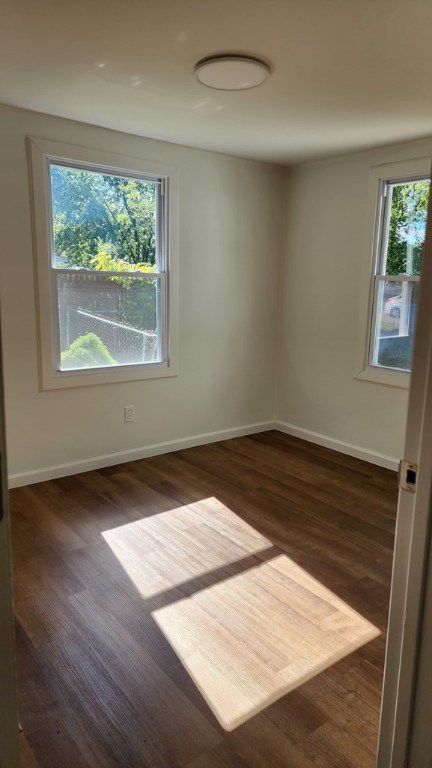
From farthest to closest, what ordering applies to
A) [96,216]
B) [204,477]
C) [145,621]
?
[204,477] → [96,216] → [145,621]

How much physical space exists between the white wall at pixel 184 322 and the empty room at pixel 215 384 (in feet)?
0.06

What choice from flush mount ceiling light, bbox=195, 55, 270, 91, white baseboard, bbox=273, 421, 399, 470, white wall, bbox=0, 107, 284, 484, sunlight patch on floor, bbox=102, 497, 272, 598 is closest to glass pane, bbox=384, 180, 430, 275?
white wall, bbox=0, 107, 284, 484

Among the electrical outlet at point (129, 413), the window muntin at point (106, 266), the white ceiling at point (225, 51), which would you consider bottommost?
the electrical outlet at point (129, 413)

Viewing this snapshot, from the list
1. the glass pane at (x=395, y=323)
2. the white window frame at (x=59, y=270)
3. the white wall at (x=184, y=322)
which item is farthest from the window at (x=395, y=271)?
the white window frame at (x=59, y=270)

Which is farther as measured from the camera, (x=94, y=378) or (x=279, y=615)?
(x=94, y=378)

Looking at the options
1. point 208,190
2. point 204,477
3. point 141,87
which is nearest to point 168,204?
point 208,190

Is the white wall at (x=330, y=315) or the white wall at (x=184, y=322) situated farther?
the white wall at (x=330, y=315)

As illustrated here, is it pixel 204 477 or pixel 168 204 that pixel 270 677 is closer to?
pixel 204 477

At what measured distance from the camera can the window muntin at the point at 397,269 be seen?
3.69 m

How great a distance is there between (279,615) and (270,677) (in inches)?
14.3

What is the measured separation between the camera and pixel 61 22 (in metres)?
1.97

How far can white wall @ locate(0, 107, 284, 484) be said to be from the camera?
127 inches

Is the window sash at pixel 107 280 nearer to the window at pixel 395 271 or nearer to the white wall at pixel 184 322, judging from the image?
the white wall at pixel 184 322

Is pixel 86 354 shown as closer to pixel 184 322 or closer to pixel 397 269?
pixel 184 322
